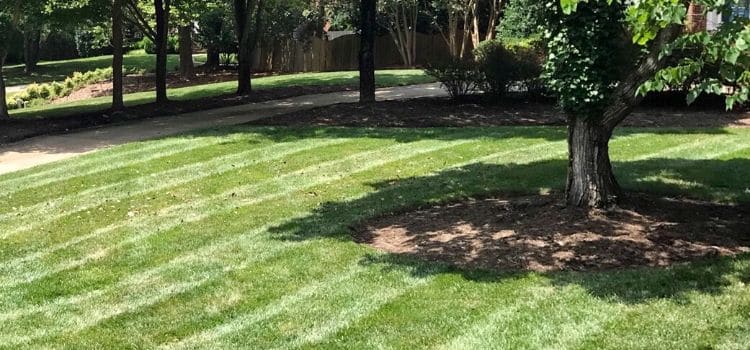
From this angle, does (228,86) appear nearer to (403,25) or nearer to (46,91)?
(46,91)

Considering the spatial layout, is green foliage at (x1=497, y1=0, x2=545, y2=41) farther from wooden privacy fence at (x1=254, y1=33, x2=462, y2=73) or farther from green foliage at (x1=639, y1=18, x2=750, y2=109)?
green foliage at (x1=639, y1=18, x2=750, y2=109)

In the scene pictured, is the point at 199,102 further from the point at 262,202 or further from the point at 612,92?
the point at 612,92

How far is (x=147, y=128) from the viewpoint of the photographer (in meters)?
14.8

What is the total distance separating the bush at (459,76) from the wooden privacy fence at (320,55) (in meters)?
14.7

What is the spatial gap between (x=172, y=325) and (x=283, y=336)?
85cm

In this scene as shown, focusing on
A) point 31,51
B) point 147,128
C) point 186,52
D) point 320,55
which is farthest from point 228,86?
point 31,51

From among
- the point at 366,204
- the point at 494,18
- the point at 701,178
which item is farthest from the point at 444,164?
the point at 494,18

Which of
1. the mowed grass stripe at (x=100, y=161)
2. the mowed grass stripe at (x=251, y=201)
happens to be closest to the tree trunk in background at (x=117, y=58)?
the mowed grass stripe at (x=100, y=161)

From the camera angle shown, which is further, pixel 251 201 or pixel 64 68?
pixel 64 68

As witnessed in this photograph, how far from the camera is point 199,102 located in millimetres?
18766

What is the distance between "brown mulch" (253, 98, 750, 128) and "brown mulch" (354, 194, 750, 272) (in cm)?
578

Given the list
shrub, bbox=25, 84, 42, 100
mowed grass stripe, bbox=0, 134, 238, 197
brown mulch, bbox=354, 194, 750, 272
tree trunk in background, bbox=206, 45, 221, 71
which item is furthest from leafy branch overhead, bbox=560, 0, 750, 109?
tree trunk in background, bbox=206, 45, 221, 71

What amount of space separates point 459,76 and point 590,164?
8.74m

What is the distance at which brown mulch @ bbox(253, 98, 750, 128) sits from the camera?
1298 cm
